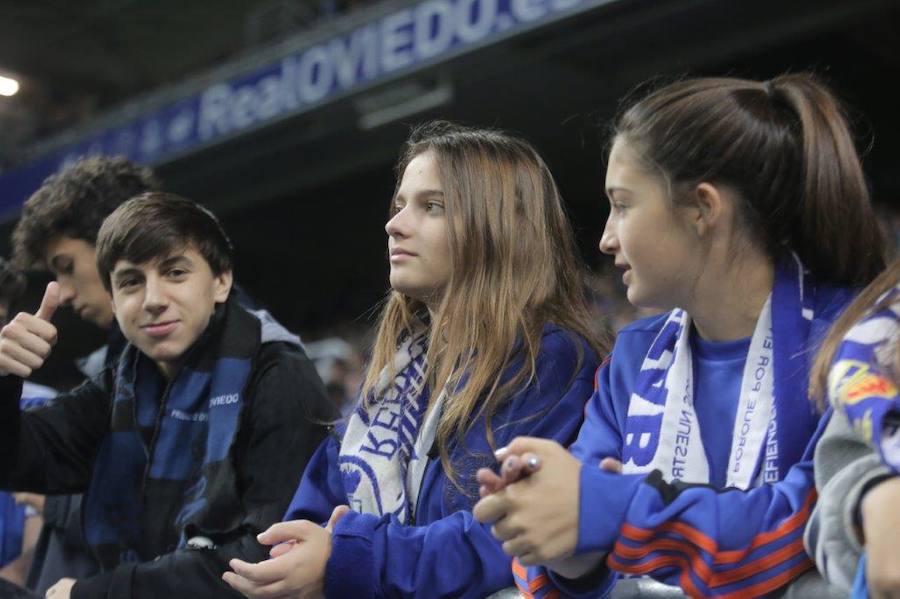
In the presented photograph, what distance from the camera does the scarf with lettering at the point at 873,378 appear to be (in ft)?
3.47

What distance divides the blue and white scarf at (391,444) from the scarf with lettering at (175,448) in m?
0.29

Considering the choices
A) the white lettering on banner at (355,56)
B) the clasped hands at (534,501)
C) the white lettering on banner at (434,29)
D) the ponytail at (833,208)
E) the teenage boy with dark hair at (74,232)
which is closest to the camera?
the clasped hands at (534,501)

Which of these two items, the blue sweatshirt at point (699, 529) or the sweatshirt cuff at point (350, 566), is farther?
the sweatshirt cuff at point (350, 566)

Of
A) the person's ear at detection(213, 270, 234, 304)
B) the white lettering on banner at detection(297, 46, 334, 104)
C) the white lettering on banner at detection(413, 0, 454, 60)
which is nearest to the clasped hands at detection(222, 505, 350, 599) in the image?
the person's ear at detection(213, 270, 234, 304)

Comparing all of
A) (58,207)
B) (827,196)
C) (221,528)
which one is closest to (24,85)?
(58,207)

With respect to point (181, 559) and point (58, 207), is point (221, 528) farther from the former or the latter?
point (58, 207)

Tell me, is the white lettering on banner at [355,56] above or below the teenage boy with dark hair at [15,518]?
above

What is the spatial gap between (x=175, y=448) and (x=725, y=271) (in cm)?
111

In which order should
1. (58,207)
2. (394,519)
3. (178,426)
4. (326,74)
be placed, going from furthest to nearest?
(326,74) → (58,207) → (178,426) → (394,519)

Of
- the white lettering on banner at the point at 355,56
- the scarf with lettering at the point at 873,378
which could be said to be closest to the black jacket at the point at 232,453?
the scarf with lettering at the point at 873,378

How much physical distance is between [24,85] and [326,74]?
219 inches

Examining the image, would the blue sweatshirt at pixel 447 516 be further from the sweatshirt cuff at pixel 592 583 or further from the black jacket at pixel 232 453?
the sweatshirt cuff at pixel 592 583

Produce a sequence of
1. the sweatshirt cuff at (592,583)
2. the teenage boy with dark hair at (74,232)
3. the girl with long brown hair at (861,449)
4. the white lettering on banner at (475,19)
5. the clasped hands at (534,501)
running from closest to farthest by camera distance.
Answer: the girl with long brown hair at (861,449), the clasped hands at (534,501), the sweatshirt cuff at (592,583), the teenage boy with dark hair at (74,232), the white lettering on banner at (475,19)

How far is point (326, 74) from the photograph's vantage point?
22.3 feet
